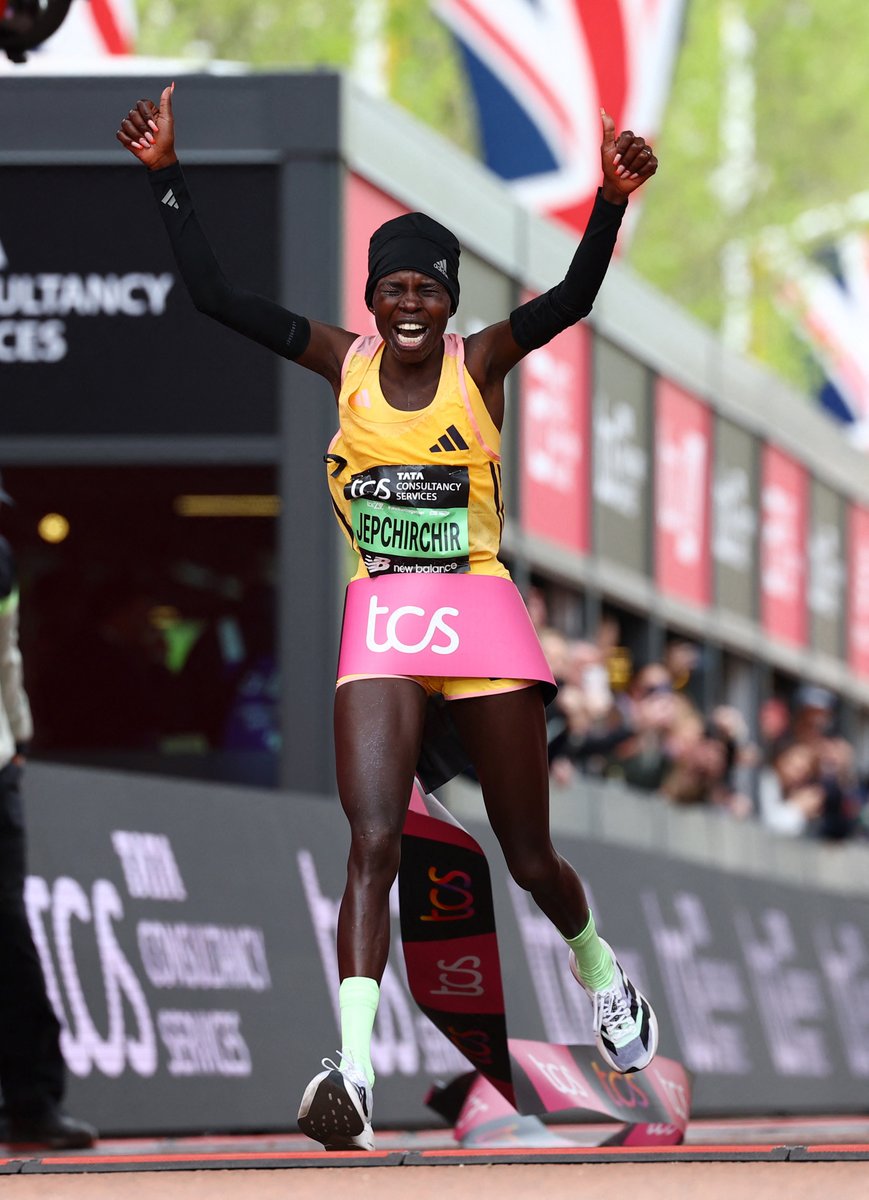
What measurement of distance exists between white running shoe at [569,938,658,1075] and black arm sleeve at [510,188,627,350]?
1.68 metres

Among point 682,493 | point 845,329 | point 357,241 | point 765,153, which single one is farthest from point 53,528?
point 765,153

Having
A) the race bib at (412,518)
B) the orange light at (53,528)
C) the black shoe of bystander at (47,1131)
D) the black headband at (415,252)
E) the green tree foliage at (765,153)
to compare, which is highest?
the green tree foliage at (765,153)

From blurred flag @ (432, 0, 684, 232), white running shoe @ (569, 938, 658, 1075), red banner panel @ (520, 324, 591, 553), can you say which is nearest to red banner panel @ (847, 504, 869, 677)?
blurred flag @ (432, 0, 684, 232)

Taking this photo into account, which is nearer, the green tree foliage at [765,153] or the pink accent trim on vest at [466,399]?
the pink accent trim on vest at [466,399]

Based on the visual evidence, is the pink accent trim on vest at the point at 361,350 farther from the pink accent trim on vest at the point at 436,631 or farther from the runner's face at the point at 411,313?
the pink accent trim on vest at the point at 436,631

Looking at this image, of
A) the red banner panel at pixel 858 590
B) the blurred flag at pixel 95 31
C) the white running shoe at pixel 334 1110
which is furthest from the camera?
A: the red banner panel at pixel 858 590

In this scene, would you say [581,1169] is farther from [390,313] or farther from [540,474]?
[540,474]

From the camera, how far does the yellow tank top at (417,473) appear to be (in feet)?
21.9

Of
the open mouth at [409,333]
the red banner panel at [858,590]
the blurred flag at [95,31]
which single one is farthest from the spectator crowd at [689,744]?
the open mouth at [409,333]

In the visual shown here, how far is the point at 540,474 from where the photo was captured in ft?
55.6

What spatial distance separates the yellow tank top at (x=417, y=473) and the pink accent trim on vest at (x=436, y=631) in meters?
0.05

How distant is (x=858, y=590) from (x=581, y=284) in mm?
22256

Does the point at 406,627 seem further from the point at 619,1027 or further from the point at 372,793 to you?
the point at 619,1027

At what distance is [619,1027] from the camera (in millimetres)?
Result: 7266
